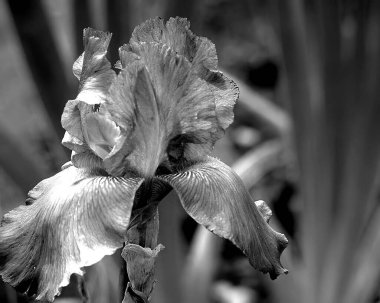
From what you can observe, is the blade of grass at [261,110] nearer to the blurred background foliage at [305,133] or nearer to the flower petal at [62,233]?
the blurred background foliage at [305,133]

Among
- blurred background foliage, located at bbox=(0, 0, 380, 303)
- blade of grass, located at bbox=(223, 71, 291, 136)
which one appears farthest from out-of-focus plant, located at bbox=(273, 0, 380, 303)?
blade of grass, located at bbox=(223, 71, 291, 136)

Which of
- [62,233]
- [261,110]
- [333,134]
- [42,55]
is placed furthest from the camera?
[261,110]

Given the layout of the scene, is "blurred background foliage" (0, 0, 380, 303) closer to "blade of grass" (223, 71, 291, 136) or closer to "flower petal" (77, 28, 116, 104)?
"blade of grass" (223, 71, 291, 136)

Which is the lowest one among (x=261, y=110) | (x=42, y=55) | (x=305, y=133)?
(x=261, y=110)

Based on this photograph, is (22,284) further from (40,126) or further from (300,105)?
(40,126)

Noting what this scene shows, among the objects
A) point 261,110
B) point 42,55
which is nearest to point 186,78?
point 42,55

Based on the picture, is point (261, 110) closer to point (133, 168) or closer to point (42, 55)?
point (42, 55)

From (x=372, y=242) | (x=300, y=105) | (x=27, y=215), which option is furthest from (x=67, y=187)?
(x=372, y=242)
